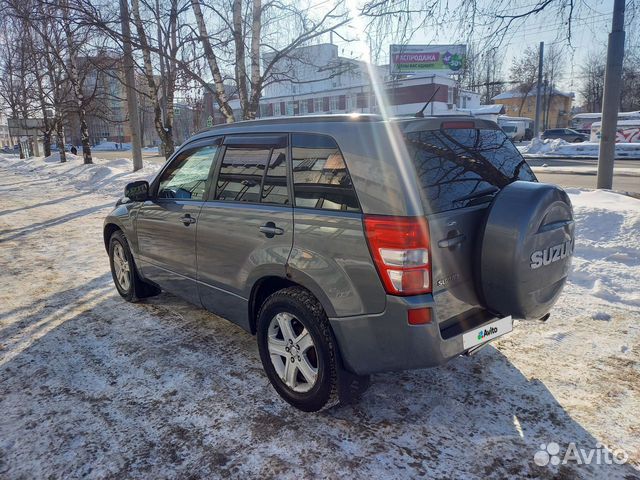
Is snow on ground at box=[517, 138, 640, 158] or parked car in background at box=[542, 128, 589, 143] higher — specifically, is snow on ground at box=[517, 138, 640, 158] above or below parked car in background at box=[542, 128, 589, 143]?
below

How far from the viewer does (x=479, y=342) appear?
2.69m

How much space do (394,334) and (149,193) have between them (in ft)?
9.63

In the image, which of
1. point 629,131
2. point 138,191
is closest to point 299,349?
point 138,191

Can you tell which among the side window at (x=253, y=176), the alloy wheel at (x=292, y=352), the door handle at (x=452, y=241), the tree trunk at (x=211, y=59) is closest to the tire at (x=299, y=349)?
the alloy wheel at (x=292, y=352)

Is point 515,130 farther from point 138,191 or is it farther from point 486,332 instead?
point 486,332

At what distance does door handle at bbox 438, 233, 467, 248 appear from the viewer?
8.23ft

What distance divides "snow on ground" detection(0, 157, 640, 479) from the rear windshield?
1.36m

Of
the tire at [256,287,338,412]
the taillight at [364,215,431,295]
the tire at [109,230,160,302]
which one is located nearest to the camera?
the taillight at [364,215,431,295]

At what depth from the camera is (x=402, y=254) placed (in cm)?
241

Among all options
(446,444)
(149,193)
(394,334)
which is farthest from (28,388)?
(446,444)

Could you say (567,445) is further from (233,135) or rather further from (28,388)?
(28,388)

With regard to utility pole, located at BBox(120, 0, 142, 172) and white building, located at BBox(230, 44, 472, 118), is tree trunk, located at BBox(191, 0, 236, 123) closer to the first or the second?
utility pole, located at BBox(120, 0, 142, 172)

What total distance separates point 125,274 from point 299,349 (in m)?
2.93

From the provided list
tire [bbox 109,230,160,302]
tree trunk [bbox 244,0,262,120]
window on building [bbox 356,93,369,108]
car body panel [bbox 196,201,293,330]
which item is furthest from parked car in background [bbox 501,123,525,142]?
car body panel [bbox 196,201,293,330]
